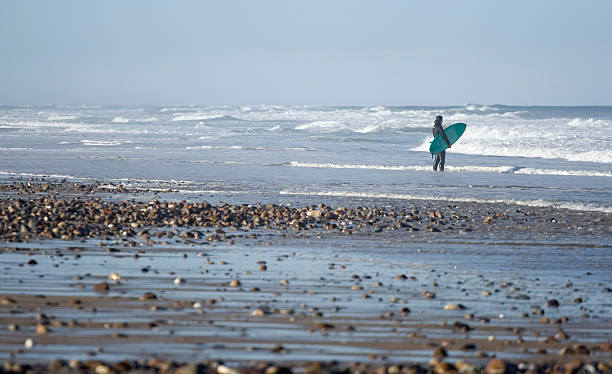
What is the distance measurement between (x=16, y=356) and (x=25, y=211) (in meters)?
8.05

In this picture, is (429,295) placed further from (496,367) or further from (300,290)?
(496,367)

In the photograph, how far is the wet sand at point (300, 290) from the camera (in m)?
5.09

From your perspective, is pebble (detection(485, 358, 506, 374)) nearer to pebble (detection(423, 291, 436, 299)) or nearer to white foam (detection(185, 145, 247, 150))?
pebble (detection(423, 291, 436, 299))

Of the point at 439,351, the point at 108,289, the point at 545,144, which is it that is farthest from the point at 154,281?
the point at 545,144

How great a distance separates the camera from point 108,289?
6.89 meters

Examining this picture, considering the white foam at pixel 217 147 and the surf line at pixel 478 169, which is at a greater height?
the white foam at pixel 217 147

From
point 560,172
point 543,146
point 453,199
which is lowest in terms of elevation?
point 453,199

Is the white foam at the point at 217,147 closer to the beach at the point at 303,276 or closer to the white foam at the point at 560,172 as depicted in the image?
the white foam at the point at 560,172

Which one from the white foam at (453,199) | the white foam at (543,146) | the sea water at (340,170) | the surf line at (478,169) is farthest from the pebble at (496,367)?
the white foam at (543,146)

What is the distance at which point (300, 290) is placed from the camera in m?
7.22

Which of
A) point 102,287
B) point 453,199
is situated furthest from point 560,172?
point 102,287

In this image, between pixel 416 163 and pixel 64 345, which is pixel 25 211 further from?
pixel 416 163

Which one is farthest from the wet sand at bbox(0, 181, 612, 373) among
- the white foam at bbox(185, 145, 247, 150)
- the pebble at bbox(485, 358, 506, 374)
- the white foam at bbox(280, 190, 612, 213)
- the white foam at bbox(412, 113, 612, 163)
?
the white foam at bbox(185, 145, 247, 150)

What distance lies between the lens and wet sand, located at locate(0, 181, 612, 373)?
5090 millimetres
